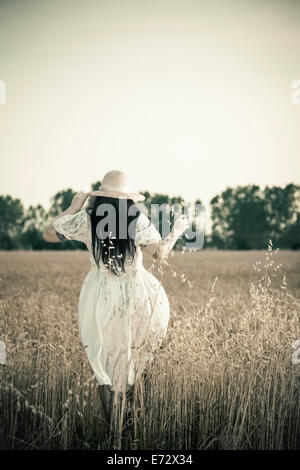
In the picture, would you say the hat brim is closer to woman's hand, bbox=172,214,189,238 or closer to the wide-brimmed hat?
the wide-brimmed hat

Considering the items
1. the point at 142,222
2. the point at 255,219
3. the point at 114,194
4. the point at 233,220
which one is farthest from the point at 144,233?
the point at 233,220

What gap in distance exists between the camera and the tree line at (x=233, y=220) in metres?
49.8

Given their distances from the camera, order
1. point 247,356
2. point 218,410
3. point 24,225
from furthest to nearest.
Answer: point 24,225
point 247,356
point 218,410

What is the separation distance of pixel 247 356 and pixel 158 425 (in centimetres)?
88

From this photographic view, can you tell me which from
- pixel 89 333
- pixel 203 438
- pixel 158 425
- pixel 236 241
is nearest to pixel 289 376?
pixel 203 438

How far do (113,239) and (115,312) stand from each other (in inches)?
19.4

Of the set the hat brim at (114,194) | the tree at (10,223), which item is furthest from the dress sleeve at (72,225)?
the tree at (10,223)

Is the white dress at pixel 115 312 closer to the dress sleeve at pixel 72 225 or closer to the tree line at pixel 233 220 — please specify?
the dress sleeve at pixel 72 225

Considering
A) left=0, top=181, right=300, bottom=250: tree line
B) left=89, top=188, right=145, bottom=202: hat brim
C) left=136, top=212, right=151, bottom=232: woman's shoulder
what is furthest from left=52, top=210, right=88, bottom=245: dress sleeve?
left=0, top=181, right=300, bottom=250: tree line

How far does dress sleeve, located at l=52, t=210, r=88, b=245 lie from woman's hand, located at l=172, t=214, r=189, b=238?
0.61 metres

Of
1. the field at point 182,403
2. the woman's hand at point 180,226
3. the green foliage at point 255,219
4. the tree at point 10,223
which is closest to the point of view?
the field at point 182,403

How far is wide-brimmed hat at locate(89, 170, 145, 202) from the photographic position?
276cm

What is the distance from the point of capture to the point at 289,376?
10.3ft
